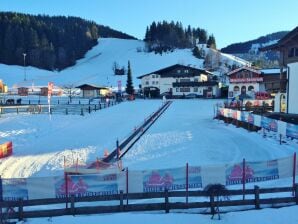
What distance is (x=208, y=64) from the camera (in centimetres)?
15775

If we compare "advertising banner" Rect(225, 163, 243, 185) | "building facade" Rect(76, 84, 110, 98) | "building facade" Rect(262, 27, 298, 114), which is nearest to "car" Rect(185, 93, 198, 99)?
"building facade" Rect(76, 84, 110, 98)

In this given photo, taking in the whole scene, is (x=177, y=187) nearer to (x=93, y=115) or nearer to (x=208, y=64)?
(x=93, y=115)

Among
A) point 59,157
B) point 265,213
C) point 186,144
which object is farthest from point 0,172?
point 265,213

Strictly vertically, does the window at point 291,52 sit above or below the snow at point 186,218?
above

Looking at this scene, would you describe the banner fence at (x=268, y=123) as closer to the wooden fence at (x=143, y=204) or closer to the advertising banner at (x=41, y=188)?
the wooden fence at (x=143, y=204)

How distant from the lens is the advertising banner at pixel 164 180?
1391 cm

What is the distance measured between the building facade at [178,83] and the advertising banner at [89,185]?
7187 cm

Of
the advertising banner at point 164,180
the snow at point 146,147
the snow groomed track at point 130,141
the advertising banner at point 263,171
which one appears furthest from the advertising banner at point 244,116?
the advertising banner at point 164,180

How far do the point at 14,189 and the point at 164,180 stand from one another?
5168 millimetres

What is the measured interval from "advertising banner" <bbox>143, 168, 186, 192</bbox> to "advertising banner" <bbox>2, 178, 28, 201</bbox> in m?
4.09

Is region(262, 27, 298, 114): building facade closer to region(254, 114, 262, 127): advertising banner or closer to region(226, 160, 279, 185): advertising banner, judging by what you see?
region(254, 114, 262, 127): advertising banner

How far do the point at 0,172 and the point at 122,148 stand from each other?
8.76 meters

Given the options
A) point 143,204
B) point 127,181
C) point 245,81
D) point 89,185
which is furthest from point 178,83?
point 143,204

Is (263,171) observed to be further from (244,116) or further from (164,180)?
(244,116)
